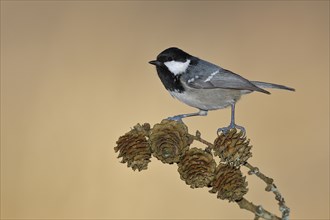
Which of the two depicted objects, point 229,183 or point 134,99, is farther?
point 134,99

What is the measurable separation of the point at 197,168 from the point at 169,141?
0.04 metres

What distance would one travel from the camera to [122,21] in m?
1.43

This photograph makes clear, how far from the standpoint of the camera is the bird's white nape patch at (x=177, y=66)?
0.76m

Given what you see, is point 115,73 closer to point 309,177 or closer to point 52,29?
point 52,29

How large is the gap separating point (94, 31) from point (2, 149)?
369 millimetres

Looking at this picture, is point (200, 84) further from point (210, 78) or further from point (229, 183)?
point (229, 183)

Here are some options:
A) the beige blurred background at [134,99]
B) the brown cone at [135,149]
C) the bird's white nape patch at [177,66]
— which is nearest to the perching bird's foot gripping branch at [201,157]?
the brown cone at [135,149]

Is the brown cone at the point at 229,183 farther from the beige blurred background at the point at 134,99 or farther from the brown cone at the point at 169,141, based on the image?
the beige blurred background at the point at 134,99

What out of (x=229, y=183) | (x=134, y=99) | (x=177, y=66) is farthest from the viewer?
(x=134, y=99)

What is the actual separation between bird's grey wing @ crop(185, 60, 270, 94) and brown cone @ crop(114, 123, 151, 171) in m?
0.22

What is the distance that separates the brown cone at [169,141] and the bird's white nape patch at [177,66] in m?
0.18

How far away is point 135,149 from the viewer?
0.56 metres

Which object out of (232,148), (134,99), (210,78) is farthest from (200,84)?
(134,99)

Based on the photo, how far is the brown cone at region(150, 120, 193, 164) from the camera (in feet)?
1.80
